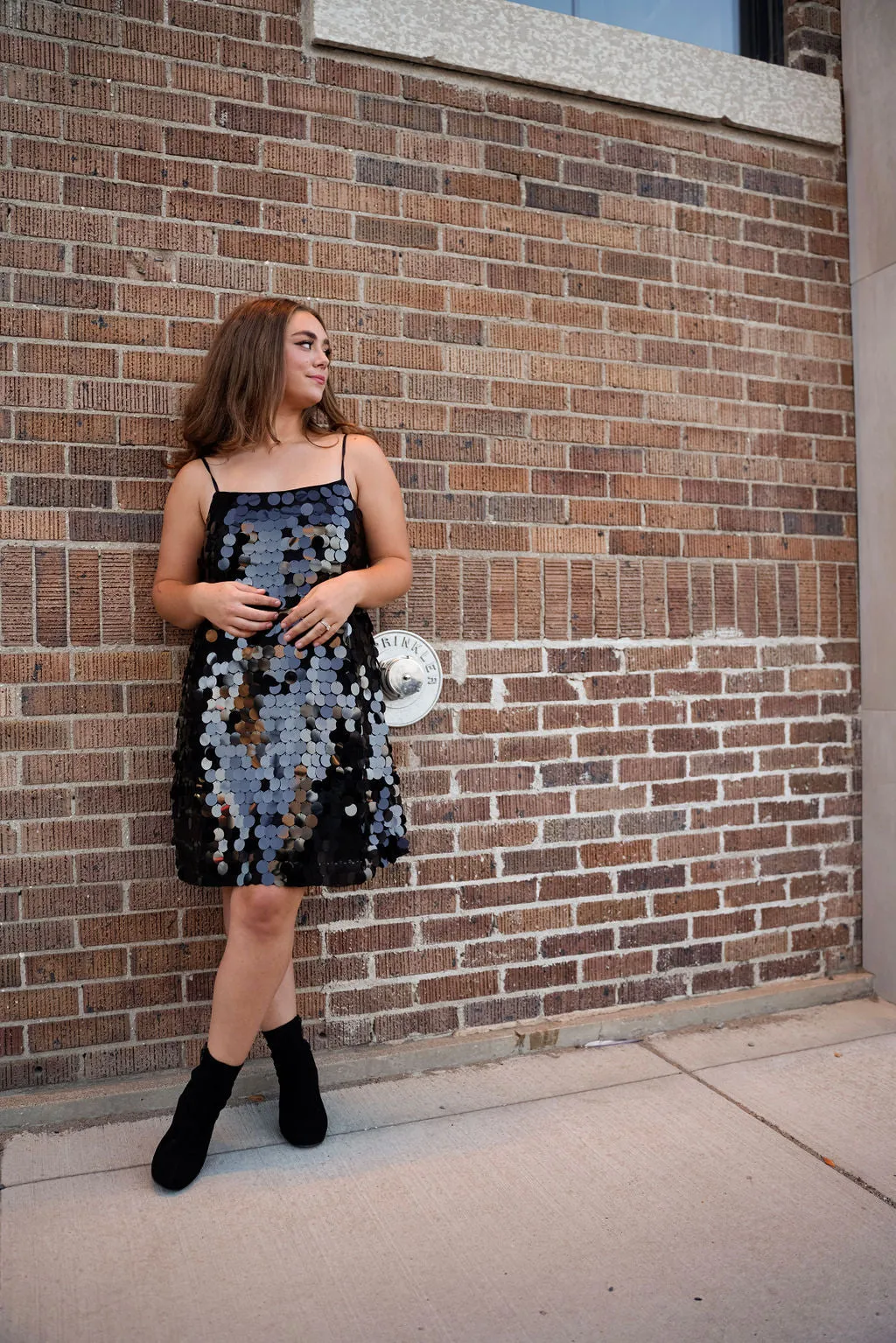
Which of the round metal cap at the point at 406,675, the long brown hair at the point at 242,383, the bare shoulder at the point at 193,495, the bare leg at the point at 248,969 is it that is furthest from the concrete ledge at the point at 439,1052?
the long brown hair at the point at 242,383

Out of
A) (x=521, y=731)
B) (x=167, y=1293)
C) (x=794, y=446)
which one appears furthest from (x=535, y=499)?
(x=167, y=1293)

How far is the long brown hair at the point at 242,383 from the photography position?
2.48 metres

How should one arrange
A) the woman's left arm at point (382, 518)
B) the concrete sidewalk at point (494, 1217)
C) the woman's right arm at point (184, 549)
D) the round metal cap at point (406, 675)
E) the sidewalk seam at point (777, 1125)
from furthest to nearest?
the round metal cap at point (406, 675)
the woman's left arm at point (382, 518)
the woman's right arm at point (184, 549)
the sidewalk seam at point (777, 1125)
the concrete sidewalk at point (494, 1217)

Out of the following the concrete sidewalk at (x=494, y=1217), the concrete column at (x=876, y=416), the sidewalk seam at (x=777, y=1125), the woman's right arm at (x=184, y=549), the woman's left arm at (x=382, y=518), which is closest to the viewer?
the concrete sidewalk at (x=494, y=1217)

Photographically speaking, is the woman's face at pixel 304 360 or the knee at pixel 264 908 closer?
the knee at pixel 264 908

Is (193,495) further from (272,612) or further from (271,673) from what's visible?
(271,673)

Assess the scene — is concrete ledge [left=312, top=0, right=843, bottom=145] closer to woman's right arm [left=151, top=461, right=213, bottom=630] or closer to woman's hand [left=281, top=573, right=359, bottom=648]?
woman's right arm [left=151, top=461, right=213, bottom=630]

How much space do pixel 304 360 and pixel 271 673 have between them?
30.5 inches

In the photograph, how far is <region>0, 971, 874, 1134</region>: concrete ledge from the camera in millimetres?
2586

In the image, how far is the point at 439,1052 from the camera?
2930 mm

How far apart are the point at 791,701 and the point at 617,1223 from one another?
1.87 metres

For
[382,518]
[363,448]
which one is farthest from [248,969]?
[363,448]

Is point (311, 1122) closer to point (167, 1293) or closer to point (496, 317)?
point (167, 1293)

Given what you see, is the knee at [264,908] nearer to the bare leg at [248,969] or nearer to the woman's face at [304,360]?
the bare leg at [248,969]
